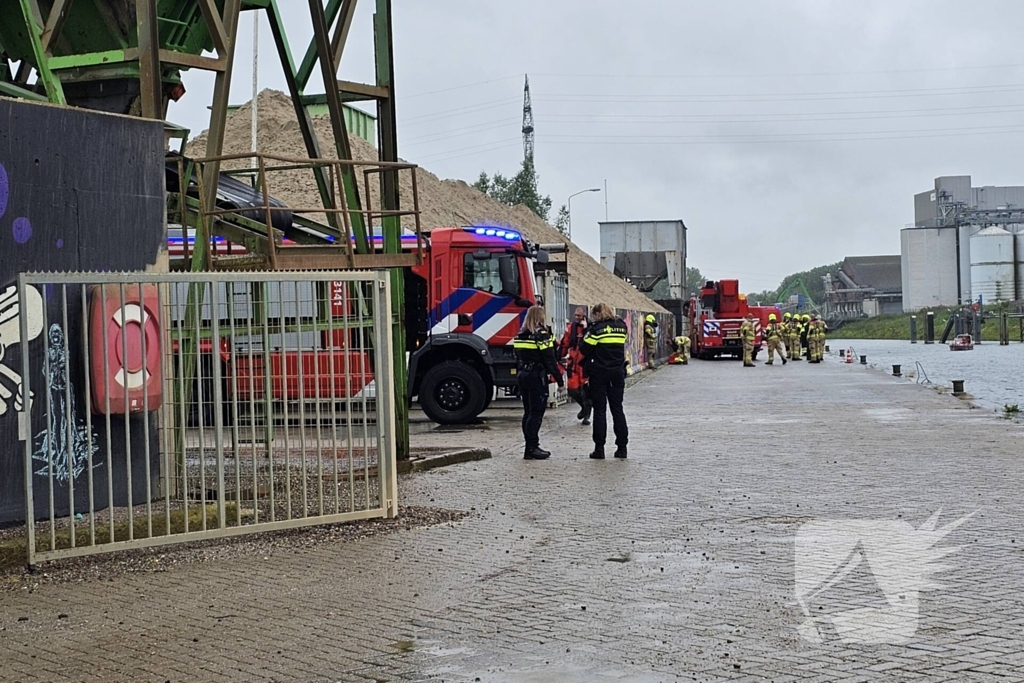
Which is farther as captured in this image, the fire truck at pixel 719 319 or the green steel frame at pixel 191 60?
the fire truck at pixel 719 319

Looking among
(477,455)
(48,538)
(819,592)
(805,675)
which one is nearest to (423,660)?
(805,675)

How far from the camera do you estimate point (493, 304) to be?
2042 centimetres

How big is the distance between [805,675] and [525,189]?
256 feet

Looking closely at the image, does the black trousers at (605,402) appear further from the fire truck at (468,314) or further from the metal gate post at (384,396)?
the fire truck at (468,314)

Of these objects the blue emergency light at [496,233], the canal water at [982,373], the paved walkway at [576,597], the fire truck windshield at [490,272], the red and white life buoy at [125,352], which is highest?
the blue emergency light at [496,233]

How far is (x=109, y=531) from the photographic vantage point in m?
8.46

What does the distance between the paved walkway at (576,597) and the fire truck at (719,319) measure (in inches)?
1506

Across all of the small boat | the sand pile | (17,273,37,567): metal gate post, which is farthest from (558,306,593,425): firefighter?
the small boat

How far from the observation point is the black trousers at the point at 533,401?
14500mm

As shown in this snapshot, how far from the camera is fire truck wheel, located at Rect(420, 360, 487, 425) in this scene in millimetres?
20172

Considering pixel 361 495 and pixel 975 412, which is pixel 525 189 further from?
pixel 361 495

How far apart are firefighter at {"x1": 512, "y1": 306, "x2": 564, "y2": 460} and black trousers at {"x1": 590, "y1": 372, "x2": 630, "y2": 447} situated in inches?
16.7

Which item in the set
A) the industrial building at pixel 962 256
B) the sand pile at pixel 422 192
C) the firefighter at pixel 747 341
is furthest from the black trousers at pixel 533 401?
the industrial building at pixel 962 256

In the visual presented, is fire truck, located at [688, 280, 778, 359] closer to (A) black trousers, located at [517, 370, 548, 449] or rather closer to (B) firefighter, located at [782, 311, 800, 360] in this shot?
(B) firefighter, located at [782, 311, 800, 360]
